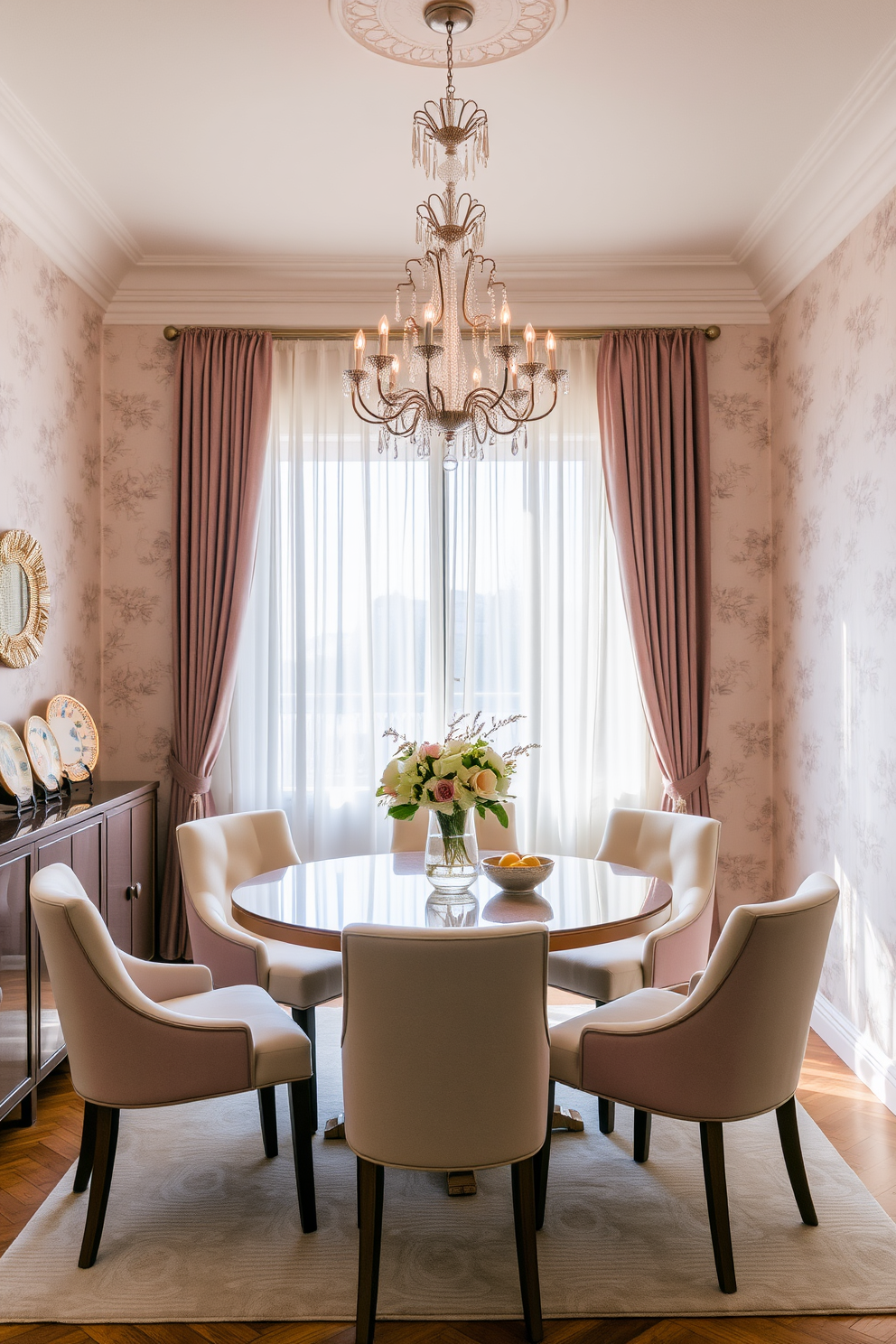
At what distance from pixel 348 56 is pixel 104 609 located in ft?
8.32

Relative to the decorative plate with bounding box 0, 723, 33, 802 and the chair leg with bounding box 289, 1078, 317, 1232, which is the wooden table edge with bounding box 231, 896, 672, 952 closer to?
the chair leg with bounding box 289, 1078, 317, 1232

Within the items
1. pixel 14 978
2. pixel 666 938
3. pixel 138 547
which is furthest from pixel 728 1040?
pixel 138 547

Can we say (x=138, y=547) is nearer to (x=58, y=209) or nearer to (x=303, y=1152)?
(x=58, y=209)

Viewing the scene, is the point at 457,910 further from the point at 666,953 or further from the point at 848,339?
the point at 848,339

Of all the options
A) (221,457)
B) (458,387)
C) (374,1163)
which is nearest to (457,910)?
(374,1163)

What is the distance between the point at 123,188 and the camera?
3.55 metres

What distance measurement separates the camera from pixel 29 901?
2814 mm

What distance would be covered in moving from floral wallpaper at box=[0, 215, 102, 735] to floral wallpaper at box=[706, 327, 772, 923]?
9.00 feet

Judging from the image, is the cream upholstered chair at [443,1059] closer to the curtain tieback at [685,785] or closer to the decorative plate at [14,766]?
the decorative plate at [14,766]

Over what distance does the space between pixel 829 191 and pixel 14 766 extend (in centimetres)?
341

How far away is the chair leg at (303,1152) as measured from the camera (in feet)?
7.52

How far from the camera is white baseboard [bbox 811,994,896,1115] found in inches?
122

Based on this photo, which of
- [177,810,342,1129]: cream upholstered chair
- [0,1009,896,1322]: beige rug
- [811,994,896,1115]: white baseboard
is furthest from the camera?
[811,994,896,1115]: white baseboard

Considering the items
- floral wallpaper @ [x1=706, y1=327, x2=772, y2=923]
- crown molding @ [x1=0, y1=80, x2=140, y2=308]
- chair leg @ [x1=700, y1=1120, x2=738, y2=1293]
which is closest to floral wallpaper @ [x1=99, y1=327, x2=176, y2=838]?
crown molding @ [x1=0, y1=80, x2=140, y2=308]
